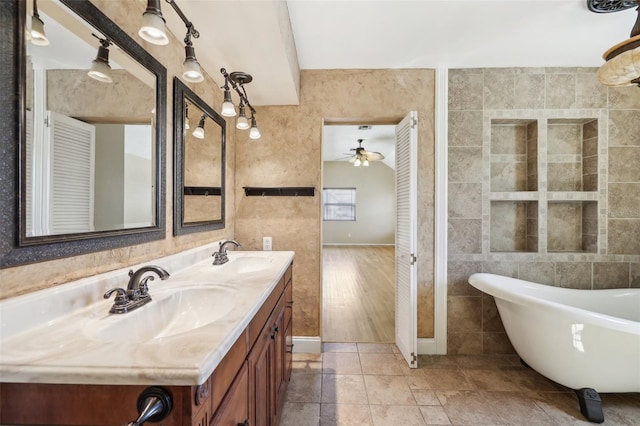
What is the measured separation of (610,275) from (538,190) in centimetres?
98

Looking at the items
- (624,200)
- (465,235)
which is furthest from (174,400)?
(624,200)

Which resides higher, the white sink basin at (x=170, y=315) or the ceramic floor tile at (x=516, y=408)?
the white sink basin at (x=170, y=315)

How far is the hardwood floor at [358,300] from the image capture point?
271cm

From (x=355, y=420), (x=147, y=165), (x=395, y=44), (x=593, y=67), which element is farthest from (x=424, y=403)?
(x=593, y=67)

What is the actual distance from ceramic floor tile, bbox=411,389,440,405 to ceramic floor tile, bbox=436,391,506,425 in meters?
0.04

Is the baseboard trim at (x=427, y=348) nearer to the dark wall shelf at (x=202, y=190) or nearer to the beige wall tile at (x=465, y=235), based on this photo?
the beige wall tile at (x=465, y=235)

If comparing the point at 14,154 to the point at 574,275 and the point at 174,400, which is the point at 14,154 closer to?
the point at 174,400

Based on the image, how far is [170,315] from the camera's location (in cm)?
106

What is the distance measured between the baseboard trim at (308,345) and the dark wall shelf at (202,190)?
1.49 metres

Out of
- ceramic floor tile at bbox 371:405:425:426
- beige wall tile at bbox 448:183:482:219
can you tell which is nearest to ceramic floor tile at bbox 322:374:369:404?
ceramic floor tile at bbox 371:405:425:426

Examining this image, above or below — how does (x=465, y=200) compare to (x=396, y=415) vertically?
above

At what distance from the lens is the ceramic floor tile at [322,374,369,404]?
177 centimetres

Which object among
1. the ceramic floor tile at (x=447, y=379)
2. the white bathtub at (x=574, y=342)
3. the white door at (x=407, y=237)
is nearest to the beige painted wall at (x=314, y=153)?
the white door at (x=407, y=237)

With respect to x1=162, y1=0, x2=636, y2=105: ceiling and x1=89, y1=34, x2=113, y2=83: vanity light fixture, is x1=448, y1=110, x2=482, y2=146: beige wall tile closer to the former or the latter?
x1=162, y1=0, x2=636, y2=105: ceiling
